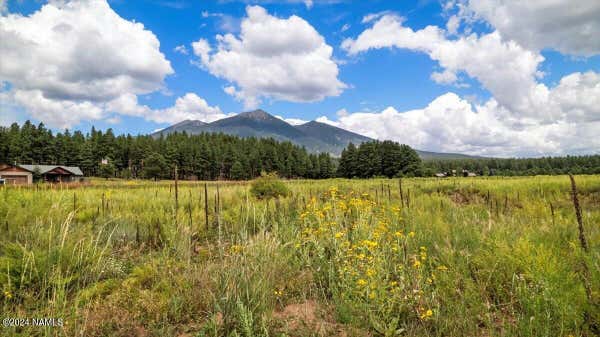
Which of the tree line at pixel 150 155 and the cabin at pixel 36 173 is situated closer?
the cabin at pixel 36 173

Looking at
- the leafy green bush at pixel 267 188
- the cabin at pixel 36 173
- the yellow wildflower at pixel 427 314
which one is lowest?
the yellow wildflower at pixel 427 314

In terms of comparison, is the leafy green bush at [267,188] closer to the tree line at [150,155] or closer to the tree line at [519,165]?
the tree line at [150,155]

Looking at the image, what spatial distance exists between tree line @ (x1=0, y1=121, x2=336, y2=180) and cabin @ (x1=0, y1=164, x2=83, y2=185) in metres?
12.1

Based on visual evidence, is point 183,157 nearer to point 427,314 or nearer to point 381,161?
point 381,161

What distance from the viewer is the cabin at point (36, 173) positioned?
47081 mm

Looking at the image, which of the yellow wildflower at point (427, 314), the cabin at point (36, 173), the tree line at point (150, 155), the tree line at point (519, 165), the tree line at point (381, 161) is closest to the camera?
the yellow wildflower at point (427, 314)

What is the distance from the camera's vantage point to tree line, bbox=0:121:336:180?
69.9 metres

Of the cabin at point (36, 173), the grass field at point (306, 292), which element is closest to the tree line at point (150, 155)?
the cabin at point (36, 173)

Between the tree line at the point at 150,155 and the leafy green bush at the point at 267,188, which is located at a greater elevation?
the tree line at the point at 150,155

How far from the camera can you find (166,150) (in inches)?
3206

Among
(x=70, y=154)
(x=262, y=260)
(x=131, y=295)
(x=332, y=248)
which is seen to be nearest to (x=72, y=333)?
(x=131, y=295)

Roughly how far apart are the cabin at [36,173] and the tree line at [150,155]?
475 inches

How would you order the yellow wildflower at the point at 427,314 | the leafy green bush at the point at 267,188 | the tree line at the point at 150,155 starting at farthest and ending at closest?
the tree line at the point at 150,155 → the leafy green bush at the point at 267,188 → the yellow wildflower at the point at 427,314

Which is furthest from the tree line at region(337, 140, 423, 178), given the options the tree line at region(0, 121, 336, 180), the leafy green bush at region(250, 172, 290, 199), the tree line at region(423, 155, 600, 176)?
the leafy green bush at region(250, 172, 290, 199)
